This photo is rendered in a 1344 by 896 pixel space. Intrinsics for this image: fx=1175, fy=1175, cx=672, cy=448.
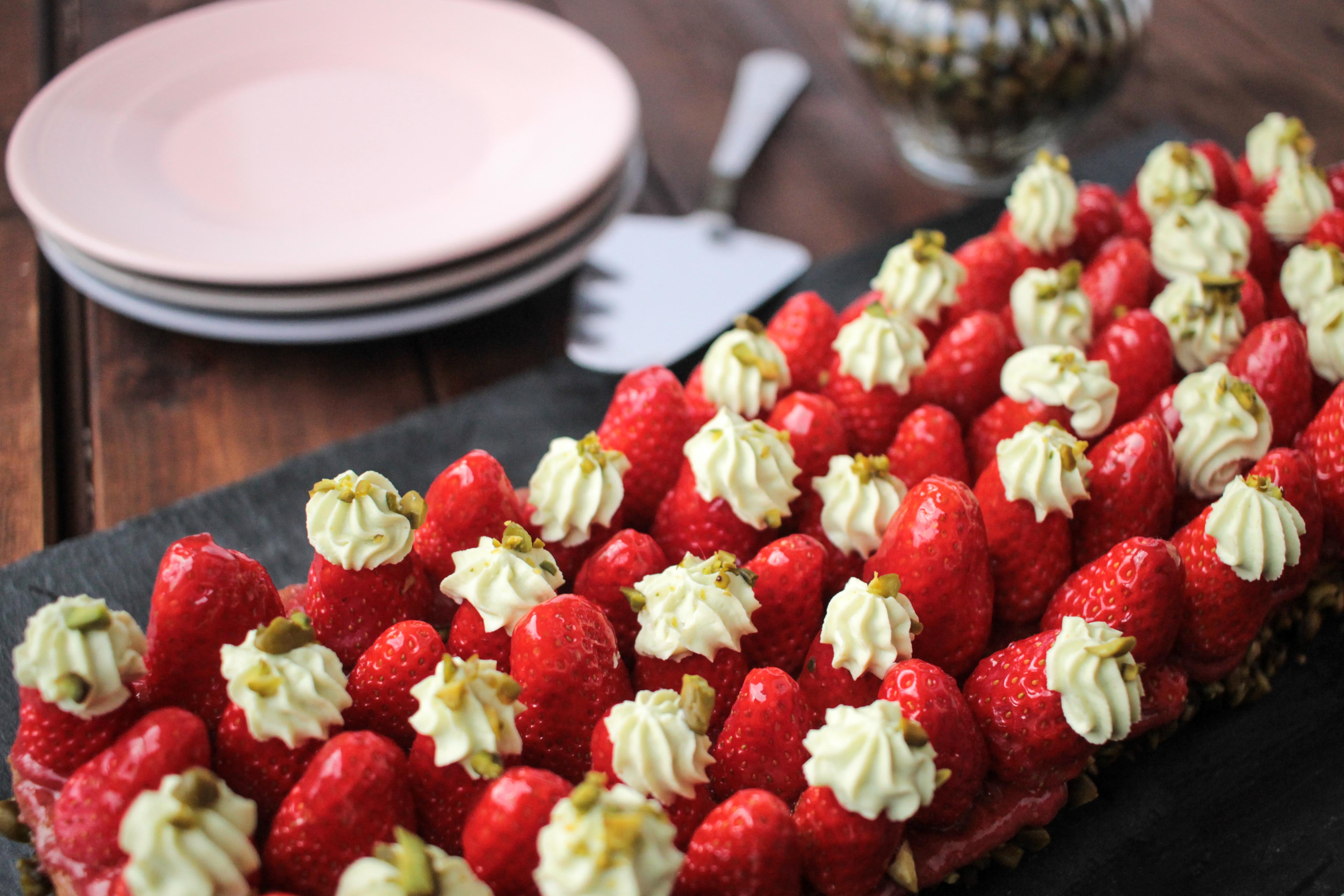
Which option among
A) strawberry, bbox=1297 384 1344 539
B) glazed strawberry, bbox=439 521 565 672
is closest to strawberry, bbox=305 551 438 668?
glazed strawberry, bbox=439 521 565 672

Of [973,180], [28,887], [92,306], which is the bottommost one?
[92,306]

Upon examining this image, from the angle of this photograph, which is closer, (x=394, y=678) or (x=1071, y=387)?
(x=394, y=678)

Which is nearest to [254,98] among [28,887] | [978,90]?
[978,90]

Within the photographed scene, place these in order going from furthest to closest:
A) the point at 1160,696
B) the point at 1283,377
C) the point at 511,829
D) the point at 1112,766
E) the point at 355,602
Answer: the point at 1283,377, the point at 1112,766, the point at 1160,696, the point at 355,602, the point at 511,829

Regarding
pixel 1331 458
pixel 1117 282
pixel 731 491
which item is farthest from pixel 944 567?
pixel 1117 282

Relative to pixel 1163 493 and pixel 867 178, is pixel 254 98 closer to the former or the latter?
pixel 867 178

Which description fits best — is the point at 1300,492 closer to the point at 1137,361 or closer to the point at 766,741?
the point at 1137,361
